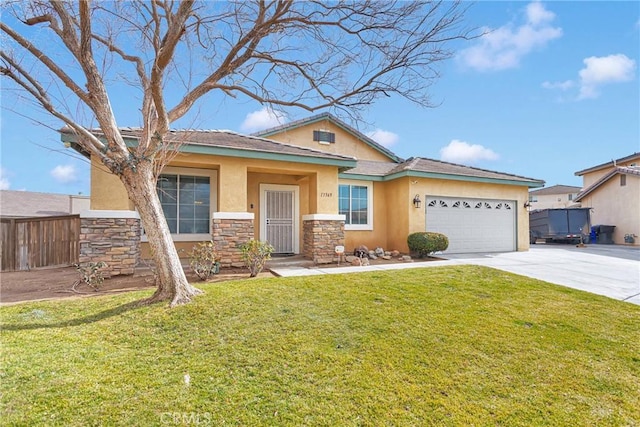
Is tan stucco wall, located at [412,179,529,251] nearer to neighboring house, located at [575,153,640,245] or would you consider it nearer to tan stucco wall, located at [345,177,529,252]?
tan stucco wall, located at [345,177,529,252]

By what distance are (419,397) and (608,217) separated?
82.6 ft

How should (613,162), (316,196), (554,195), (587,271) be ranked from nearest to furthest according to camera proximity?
1. (587,271)
2. (316,196)
3. (613,162)
4. (554,195)

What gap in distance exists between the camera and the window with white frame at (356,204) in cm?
1215

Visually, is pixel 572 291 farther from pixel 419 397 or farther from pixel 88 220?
pixel 88 220

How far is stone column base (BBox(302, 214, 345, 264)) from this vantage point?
378 inches

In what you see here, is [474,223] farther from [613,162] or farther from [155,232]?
[613,162]

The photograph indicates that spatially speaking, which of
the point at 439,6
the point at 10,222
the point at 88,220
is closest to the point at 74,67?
the point at 88,220

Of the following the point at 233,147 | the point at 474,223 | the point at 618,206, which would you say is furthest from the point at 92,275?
the point at 618,206

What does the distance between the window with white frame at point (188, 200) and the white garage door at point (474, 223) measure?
8.47m

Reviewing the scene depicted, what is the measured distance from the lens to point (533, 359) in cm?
380

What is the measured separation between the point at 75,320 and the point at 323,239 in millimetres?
6477

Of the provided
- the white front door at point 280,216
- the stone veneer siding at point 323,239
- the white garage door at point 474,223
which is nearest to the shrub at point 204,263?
the stone veneer siding at point 323,239
